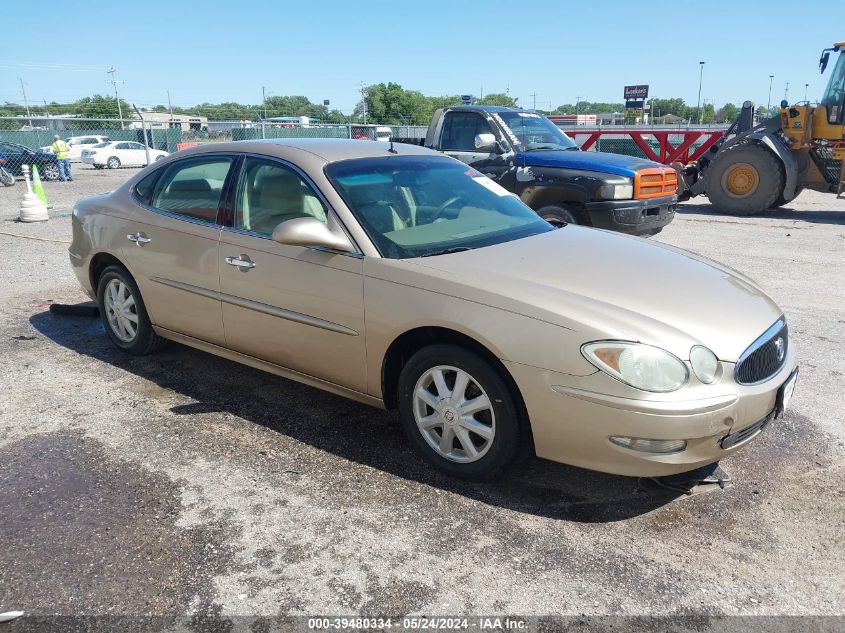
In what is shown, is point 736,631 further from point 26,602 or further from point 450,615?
point 26,602

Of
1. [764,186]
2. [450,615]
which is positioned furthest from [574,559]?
[764,186]

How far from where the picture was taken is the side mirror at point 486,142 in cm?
891

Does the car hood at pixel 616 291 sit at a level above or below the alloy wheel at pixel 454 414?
above

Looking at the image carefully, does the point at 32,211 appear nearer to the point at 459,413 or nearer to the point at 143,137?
the point at 459,413

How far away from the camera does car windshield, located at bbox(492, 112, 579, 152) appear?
30.4 feet

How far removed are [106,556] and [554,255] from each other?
2529 mm

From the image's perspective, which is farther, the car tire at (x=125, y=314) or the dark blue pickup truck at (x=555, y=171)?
the dark blue pickup truck at (x=555, y=171)

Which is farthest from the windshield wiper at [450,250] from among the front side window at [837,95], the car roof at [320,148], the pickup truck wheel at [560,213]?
the front side window at [837,95]

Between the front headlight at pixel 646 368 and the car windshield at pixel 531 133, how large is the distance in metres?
6.66

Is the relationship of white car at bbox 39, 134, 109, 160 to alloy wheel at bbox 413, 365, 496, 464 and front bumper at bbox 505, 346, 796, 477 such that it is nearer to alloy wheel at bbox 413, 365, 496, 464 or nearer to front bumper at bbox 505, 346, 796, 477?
alloy wheel at bbox 413, 365, 496, 464

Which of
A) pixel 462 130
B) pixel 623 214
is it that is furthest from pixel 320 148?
pixel 462 130

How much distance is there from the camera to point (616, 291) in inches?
128

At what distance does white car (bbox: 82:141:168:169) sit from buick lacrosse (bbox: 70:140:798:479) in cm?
2825

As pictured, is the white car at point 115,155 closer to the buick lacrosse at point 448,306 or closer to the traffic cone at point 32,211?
the traffic cone at point 32,211
